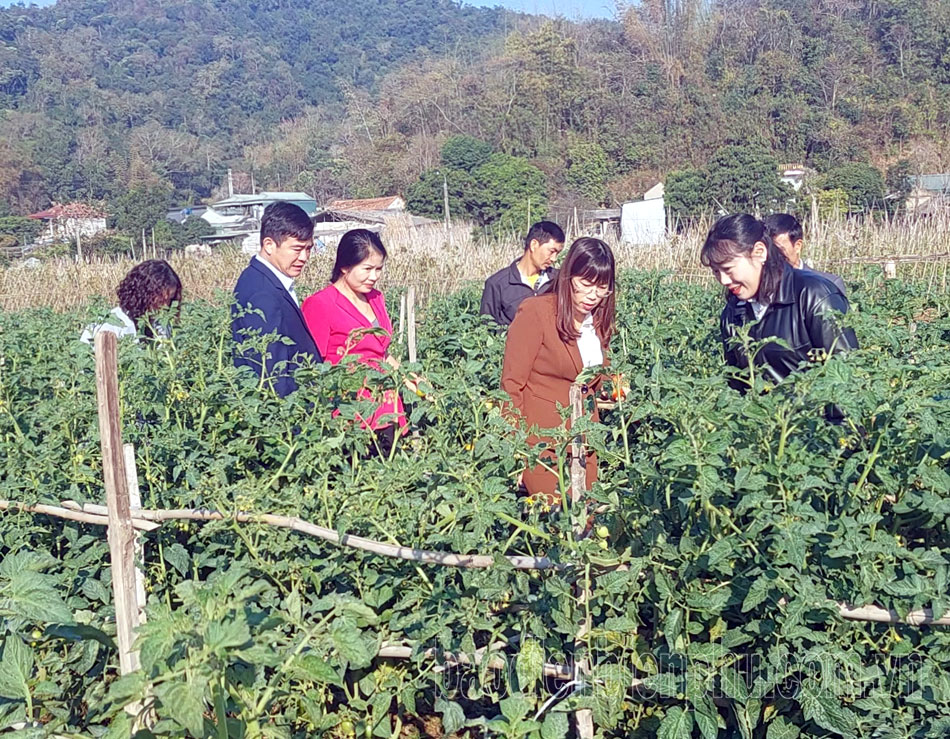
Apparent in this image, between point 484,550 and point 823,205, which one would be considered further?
point 823,205

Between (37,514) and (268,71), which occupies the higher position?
(268,71)

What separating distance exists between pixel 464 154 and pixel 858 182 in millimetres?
15720

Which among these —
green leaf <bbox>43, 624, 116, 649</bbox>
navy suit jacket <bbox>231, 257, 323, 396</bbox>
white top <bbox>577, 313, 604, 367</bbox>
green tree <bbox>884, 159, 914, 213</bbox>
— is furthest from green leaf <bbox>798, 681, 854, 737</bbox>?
green tree <bbox>884, 159, 914, 213</bbox>

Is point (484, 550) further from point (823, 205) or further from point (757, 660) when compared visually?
point (823, 205)

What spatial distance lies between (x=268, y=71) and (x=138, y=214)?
5686 cm

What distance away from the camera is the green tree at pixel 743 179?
103 ft

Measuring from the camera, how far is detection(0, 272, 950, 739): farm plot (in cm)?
200

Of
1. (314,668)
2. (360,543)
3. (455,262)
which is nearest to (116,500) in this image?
(360,543)

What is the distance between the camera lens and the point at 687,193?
32844mm

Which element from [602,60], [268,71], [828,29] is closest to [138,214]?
[602,60]

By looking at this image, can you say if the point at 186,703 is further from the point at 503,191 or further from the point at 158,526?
the point at 503,191

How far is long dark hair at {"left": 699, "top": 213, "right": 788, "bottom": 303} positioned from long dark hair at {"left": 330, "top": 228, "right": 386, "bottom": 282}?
1.23 m

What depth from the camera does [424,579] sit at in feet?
7.94

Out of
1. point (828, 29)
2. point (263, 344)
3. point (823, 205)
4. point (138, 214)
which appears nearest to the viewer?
point (263, 344)
